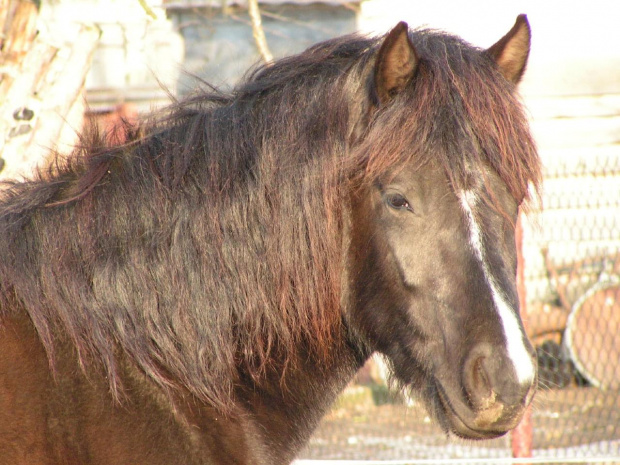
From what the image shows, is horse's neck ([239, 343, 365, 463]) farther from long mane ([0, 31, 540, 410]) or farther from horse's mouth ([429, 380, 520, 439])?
horse's mouth ([429, 380, 520, 439])

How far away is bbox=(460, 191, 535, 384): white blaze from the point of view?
1.89 m

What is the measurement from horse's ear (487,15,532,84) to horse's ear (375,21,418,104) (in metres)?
0.38

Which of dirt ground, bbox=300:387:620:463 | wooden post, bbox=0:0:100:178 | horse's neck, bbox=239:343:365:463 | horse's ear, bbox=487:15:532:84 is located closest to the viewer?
horse's neck, bbox=239:343:365:463

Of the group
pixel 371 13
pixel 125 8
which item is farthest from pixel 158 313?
pixel 125 8

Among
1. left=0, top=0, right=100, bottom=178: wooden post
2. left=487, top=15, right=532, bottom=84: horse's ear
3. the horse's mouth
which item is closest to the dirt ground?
left=0, top=0, right=100, bottom=178: wooden post

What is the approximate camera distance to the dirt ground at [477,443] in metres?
5.93

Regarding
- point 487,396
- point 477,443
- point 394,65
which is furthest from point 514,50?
point 477,443

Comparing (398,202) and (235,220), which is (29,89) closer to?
(235,220)

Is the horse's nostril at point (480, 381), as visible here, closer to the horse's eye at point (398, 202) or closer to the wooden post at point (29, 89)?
the horse's eye at point (398, 202)

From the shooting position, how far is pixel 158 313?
6.98 ft

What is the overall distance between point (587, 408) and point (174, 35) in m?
7.27

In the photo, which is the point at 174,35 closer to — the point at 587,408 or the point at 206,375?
the point at 587,408

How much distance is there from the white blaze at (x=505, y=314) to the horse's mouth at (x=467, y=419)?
0.42 feet

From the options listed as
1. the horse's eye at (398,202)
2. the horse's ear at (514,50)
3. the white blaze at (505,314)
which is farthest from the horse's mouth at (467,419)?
the horse's ear at (514,50)
